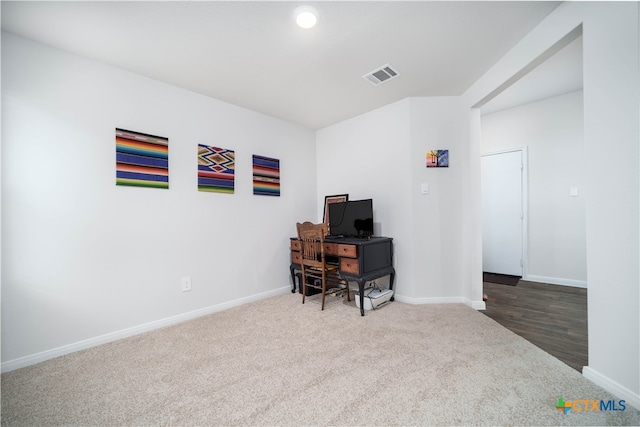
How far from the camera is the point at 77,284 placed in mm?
2135

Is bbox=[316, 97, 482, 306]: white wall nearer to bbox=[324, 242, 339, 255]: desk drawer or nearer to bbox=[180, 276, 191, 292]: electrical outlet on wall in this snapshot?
bbox=[324, 242, 339, 255]: desk drawer

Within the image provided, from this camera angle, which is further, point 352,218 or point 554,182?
point 554,182

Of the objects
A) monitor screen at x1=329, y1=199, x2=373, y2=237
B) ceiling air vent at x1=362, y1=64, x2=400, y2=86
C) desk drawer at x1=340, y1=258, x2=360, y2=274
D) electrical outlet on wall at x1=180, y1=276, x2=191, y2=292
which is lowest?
electrical outlet on wall at x1=180, y1=276, x2=191, y2=292

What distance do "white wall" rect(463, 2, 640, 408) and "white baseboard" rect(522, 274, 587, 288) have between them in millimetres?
2648

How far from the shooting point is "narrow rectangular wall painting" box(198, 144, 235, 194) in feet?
9.52

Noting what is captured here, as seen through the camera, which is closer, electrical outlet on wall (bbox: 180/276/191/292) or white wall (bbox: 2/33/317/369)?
white wall (bbox: 2/33/317/369)

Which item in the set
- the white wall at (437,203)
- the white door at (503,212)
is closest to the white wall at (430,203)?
the white wall at (437,203)

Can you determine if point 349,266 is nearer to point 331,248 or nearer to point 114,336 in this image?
point 331,248

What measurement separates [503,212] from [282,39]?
161 inches

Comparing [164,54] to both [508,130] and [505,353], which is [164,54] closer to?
[505,353]

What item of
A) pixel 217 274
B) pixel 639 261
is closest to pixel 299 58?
pixel 217 274

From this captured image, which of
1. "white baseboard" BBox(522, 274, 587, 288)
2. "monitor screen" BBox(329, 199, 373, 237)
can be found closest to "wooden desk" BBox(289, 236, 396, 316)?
"monitor screen" BBox(329, 199, 373, 237)

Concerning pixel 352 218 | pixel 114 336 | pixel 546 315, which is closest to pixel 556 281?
pixel 546 315

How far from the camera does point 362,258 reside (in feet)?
9.27
